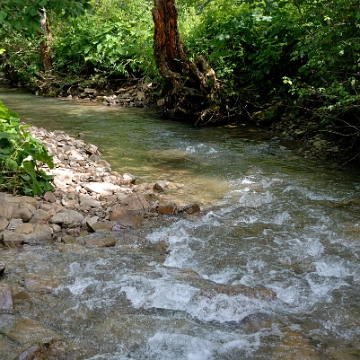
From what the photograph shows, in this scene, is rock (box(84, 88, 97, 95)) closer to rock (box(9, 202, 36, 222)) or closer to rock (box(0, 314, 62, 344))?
rock (box(9, 202, 36, 222))

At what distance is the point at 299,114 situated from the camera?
356 inches

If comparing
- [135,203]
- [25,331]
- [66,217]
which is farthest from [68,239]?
[25,331]

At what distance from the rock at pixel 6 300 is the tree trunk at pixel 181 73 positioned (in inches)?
287

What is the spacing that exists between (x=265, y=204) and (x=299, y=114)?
4.08 meters

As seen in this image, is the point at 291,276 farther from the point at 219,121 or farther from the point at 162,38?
the point at 162,38

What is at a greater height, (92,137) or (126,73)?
(126,73)

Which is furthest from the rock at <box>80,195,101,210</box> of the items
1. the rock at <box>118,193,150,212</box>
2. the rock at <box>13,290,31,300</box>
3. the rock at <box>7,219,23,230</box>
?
the rock at <box>13,290,31,300</box>

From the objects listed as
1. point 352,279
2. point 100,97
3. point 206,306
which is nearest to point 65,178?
point 206,306

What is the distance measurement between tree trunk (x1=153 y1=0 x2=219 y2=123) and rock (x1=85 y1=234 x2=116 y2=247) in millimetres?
5931

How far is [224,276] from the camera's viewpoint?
13.0 ft

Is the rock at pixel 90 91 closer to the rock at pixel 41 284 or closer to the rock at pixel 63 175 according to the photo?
the rock at pixel 63 175

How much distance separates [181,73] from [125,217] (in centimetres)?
619

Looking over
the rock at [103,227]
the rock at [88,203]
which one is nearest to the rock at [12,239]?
the rock at [103,227]

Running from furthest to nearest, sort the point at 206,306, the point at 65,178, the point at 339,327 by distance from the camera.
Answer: the point at 65,178 → the point at 206,306 → the point at 339,327
